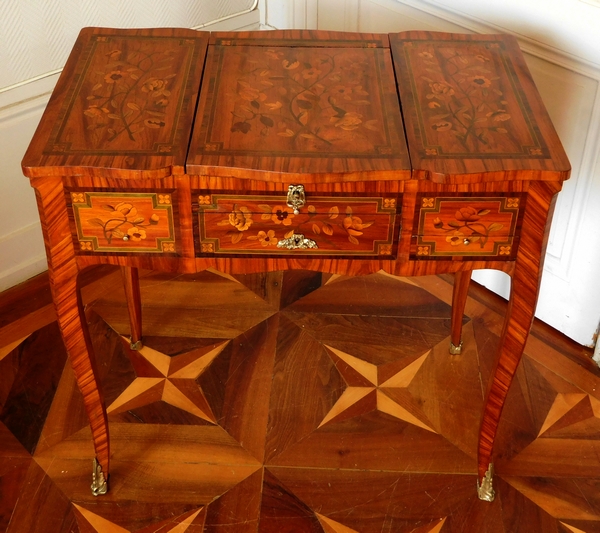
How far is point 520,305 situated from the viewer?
1.17 metres

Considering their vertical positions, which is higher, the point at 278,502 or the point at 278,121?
the point at 278,121

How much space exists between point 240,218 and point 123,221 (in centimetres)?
17

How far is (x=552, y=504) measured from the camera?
1410mm

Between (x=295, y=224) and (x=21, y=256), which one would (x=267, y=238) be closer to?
(x=295, y=224)

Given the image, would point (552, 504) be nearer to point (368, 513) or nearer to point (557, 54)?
point (368, 513)

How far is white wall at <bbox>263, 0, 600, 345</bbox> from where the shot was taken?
4.85ft

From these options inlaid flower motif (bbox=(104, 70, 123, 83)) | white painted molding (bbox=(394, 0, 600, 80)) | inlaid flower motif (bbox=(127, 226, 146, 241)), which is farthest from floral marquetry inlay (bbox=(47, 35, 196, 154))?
white painted molding (bbox=(394, 0, 600, 80))

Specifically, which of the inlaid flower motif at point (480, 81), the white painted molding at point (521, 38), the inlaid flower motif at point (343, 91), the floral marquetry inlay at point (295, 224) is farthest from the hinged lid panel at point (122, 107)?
the white painted molding at point (521, 38)

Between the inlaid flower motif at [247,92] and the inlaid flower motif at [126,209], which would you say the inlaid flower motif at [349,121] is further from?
the inlaid flower motif at [126,209]

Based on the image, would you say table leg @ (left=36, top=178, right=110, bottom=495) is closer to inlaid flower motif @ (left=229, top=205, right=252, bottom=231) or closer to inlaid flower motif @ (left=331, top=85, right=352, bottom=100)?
inlaid flower motif @ (left=229, top=205, right=252, bottom=231)

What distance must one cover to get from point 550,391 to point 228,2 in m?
1.25

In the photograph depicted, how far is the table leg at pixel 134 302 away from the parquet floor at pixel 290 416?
4cm

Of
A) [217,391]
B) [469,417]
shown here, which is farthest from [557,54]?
[217,391]

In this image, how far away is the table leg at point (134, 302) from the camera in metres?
1.57
